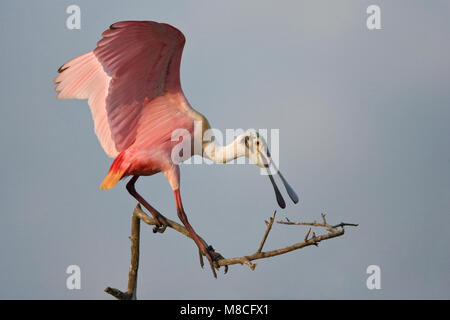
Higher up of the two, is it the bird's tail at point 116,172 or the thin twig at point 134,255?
the bird's tail at point 116,172

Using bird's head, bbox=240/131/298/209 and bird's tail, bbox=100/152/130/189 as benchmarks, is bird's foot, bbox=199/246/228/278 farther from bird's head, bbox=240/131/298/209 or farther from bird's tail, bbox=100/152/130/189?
bird's tail, bbox=100/152/130/189

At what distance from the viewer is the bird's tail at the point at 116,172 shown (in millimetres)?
6043

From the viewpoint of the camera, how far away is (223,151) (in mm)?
6195

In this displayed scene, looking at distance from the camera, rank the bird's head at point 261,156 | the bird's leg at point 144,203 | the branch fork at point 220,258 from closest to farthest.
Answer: the branch fork at point 220,258, the bird's head at point 261,156, the bird's leg at point 144,203

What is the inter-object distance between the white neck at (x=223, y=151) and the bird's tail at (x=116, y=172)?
668 millimetres

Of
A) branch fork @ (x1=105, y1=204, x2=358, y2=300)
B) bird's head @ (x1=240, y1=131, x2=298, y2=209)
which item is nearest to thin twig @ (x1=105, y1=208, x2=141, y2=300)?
branch fork @ (x1=105, y1=204, x2=358, y2=300)

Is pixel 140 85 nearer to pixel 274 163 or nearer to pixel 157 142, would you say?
pixel 157 142

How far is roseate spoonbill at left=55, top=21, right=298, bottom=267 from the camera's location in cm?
592

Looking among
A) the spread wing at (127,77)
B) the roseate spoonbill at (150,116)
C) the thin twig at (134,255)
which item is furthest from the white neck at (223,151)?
the thin twig at (134,255)

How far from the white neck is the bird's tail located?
67 cm

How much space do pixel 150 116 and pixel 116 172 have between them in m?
0.52

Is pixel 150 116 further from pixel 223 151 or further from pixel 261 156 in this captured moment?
pixel 261 156

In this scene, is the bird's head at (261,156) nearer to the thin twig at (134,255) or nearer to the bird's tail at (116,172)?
the bird's tail at (116,172)

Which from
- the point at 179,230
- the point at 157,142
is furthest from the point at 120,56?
the point at 179,230
